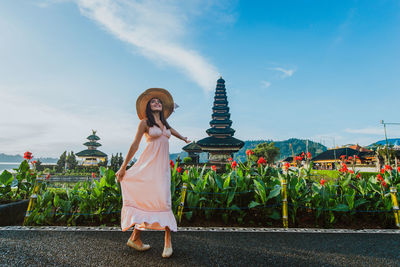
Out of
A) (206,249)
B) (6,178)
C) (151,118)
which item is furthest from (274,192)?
(6,178)

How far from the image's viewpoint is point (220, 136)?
106 ft

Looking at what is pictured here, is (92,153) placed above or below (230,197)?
above

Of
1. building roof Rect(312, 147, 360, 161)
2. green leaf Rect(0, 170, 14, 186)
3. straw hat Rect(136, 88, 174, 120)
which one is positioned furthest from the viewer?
building roof Rect(312, 147, 360, 161)

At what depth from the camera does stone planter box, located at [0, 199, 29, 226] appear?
11.6 ft

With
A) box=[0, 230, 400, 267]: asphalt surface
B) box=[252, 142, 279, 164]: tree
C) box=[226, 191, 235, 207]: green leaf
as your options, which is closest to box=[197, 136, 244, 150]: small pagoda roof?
box=[252, 142, 279, 164]: tree

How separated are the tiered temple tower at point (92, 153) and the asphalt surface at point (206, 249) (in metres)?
36.4

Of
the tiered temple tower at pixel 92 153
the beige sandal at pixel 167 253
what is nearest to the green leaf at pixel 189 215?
the beige sandal at pixel 167 253

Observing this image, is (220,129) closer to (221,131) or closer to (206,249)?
(221,131)

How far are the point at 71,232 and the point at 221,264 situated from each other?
211cm

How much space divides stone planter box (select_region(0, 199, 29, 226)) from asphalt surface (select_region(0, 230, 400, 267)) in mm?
761

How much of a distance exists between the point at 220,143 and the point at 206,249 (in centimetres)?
2777

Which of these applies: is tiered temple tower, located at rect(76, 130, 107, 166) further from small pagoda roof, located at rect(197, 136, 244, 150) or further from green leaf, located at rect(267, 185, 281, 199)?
green leaf, located at rect(267, 185, 281, 199)

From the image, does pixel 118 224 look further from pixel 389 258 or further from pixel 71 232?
pixel 389 258

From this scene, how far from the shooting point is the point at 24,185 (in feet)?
15.0
